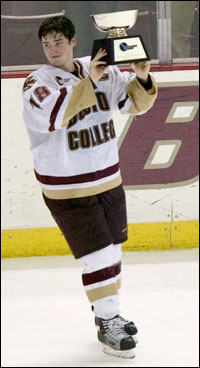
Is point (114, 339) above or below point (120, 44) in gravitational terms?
below

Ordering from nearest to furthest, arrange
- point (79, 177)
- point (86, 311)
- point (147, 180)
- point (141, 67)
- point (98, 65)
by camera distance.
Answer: point (98, 65) → point (141, 67) → point (79, 177) → point (86, 311) → point (147, 180)

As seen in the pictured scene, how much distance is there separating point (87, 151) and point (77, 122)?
0.10m

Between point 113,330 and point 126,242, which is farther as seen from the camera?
point 126,242

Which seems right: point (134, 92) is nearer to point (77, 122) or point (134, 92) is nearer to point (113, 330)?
point (77, 122)

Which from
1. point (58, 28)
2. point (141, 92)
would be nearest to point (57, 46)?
point (58, 28)

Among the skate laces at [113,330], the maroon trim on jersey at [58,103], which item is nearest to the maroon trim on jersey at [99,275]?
the skate laces at [113,330]

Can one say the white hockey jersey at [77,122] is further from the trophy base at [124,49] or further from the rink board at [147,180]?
the rink board at [147,180]

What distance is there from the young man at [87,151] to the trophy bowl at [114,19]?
166 mm

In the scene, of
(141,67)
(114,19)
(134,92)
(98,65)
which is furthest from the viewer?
(134,92)

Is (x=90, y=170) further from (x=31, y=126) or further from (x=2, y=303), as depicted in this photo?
(x=2, y=303)

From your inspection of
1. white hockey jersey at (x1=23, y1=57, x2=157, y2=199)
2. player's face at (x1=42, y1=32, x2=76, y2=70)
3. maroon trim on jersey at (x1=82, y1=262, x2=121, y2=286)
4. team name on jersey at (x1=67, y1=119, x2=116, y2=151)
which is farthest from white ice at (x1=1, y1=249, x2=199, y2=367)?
player's face at (x1=42, y1=32, x2=76, y2=70)

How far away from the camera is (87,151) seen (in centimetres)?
244

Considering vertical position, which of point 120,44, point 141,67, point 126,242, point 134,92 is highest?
point 120,44

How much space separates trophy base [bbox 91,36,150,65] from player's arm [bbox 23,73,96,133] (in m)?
0.29
